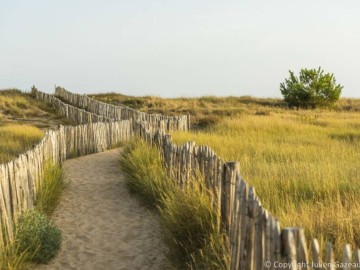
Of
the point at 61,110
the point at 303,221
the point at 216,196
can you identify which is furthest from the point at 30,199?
the point at 61,110

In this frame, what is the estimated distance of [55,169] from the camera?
8961 millimetres

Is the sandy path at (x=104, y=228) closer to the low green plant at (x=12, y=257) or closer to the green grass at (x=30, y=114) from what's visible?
the low green plant at (x=12, y=257)

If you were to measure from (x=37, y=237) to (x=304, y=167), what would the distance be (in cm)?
490

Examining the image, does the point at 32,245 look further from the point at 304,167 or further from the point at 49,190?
the point at 304,167

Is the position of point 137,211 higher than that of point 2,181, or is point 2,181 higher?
point 2,181

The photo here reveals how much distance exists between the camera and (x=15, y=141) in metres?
14.6

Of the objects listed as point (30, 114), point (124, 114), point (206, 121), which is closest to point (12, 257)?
point (206, 121)

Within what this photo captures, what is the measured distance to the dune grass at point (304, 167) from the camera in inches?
192

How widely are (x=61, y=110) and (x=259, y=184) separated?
19504mm

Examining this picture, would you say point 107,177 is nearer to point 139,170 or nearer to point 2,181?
point 139,170

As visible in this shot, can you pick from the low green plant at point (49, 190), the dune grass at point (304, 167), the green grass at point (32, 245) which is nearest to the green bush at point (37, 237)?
the green grass at point (32, 245)

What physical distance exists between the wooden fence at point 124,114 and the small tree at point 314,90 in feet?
36.2

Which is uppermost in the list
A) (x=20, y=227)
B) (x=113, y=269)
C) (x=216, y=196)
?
(x=216, y=196)

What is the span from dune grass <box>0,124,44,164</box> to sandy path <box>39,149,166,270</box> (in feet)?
9.82
